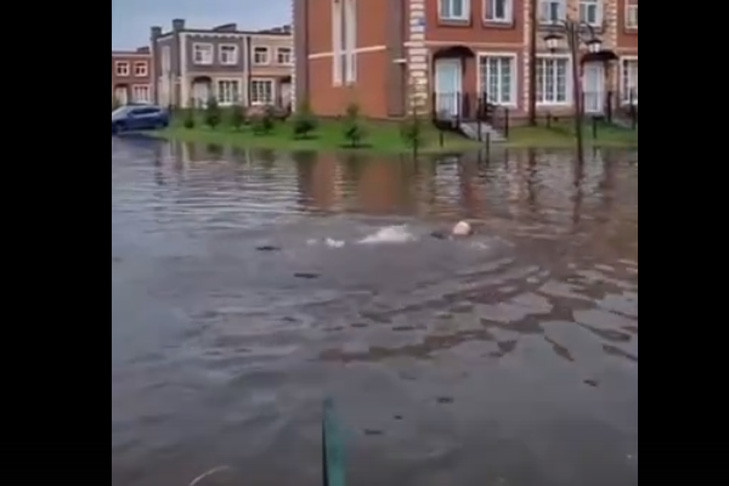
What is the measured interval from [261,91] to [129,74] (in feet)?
1.05

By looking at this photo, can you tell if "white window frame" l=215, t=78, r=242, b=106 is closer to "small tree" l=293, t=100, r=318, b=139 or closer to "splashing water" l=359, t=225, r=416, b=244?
"small tree" l=293, t=100, r=318, b=139

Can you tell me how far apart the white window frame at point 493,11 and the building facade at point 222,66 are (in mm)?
463

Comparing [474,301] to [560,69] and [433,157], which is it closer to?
[433,157]

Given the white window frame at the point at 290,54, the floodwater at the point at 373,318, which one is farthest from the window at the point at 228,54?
the floodwater at the point at 373,318

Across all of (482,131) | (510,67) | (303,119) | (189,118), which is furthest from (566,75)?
(189,118)

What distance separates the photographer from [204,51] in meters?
2.23

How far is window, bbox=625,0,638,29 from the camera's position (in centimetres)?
219

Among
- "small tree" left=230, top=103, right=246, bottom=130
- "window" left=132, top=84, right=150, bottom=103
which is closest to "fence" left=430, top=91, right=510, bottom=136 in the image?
"small tree" left=230, top=103, right=246, bottom=130

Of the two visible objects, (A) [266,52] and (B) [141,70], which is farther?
(A) [266,52]

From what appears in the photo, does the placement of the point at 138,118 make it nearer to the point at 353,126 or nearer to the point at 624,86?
the point at 353,126

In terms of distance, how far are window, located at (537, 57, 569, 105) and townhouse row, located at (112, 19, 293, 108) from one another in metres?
0.59

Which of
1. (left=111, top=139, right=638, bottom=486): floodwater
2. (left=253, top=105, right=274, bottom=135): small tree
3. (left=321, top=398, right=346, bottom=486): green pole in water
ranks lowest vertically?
(left=321, top=398, right=346, bottom=486): green pole in water

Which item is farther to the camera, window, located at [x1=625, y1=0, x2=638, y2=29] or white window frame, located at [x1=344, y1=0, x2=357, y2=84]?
white window frame, located at [x1=344, y1=0, x2=357, y2=84]
